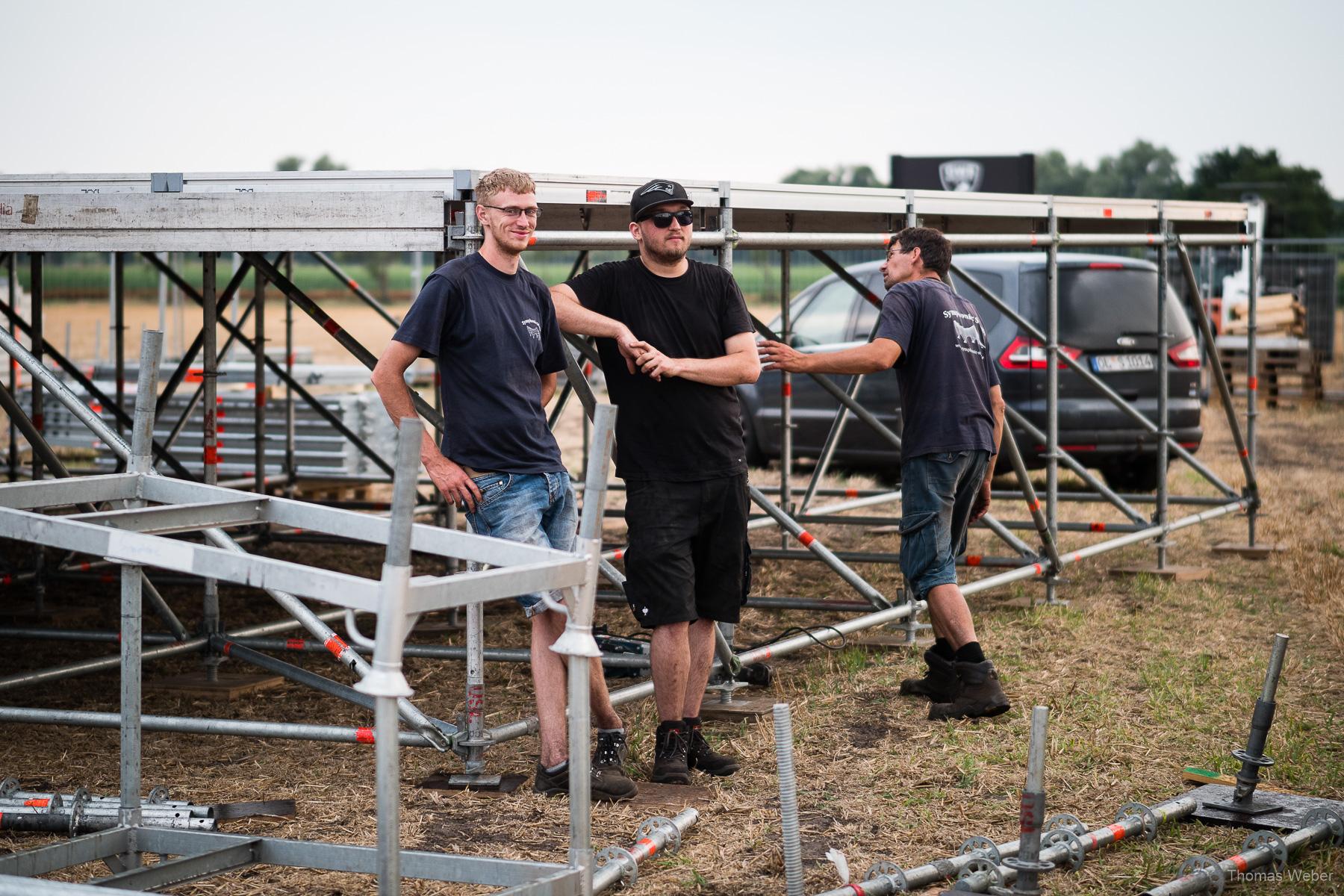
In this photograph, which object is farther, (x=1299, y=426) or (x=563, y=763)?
(x=1299, y=426)

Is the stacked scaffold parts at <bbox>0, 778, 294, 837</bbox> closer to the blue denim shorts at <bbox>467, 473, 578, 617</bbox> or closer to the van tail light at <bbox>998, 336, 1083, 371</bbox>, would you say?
the blue denim shorts at <bbox>467, 473, 578, 617</bbox>

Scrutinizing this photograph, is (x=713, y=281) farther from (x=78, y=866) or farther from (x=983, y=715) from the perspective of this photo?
(x=78, y=866)

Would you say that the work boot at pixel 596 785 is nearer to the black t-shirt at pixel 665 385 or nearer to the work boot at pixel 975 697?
the black t-shirt at pixel 665 385

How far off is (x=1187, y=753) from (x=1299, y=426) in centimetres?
1547

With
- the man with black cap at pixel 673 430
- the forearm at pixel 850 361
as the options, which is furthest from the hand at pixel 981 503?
the man with black cap at pixel 673 430

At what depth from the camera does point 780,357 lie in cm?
557

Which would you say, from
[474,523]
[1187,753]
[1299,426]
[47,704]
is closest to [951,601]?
[1187,753]

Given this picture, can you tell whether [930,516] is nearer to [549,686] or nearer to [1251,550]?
[549,686]

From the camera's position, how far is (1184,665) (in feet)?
22.6

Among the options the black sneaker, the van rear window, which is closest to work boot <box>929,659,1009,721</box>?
the black sneaker

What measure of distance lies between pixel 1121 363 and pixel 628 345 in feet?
23.1

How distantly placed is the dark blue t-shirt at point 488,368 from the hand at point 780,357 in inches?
39.4

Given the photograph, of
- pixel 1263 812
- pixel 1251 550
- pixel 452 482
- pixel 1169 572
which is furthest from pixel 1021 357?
pixel 452 482

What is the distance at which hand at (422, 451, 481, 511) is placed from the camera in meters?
4.79
